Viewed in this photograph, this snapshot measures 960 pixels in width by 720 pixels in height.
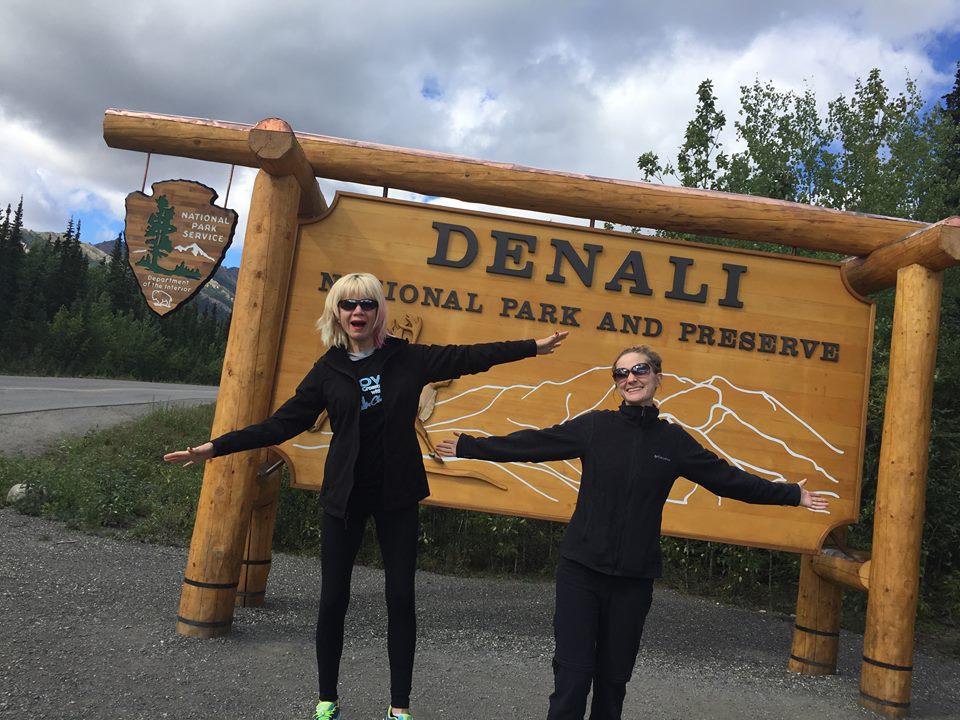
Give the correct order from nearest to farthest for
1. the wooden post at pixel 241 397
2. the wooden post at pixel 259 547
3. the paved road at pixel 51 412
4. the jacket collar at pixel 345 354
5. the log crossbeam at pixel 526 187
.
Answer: the jacket collar at pixel 345 354 → the wooden post at pixel 241 397 → the log crossbeam at pixel 526 187 → the wooden post at pixel 259 547 → the paved road at pixel 51 412

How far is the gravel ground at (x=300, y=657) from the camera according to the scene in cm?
366

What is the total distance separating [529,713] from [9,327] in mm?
52032

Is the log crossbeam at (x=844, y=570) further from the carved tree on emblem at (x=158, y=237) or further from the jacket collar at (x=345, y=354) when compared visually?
the carved tree on emblem at (x=158, y=237)

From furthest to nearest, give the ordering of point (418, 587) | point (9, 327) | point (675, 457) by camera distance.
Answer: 1. point (9, 327)
2. point (418, 587)
3. point (675, 457)

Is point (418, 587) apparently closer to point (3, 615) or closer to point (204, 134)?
point (3, 615)

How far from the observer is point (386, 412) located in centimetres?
307

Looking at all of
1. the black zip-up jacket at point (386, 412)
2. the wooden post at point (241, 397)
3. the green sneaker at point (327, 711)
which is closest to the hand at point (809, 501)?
the black zip-up jacket at point (386, 412)

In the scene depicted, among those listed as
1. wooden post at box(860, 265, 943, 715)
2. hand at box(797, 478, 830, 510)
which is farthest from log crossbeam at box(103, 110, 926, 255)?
hand at box(797, 478, 830, 510)

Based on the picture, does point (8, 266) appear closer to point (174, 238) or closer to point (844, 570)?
point (174, 238)

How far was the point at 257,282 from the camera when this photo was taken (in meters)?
4.86

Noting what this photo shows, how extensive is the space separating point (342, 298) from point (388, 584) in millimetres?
1205

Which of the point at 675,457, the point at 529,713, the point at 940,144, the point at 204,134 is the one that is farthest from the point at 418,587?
the point at 940,144

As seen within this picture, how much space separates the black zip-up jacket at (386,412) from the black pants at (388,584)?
9cm

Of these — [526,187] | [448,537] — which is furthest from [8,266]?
[526,187]
